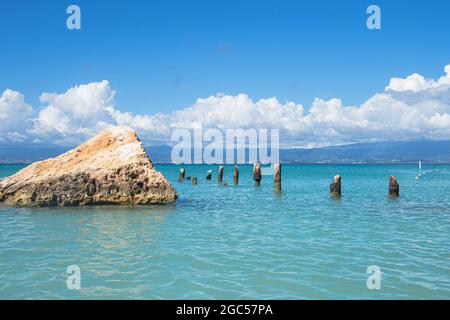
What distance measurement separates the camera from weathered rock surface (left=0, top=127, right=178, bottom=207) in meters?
24.6

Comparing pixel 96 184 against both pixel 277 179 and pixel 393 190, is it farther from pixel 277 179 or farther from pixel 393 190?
pixel 393 190

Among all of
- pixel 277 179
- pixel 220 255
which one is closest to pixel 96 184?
pixel 220 255

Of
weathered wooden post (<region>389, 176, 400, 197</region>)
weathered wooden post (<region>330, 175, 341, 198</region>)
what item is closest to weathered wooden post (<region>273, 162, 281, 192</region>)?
weathered wooden post (<region>330, 175, 341, 198</region>)

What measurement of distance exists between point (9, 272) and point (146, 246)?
429 centimetres

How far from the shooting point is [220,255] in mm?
12789

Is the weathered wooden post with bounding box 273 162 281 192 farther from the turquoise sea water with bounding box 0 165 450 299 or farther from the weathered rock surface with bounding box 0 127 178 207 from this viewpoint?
the turquoise sea water with bounding box 0 165 450 299

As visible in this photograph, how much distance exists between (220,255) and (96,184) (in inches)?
557

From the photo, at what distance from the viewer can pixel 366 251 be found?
1334 cm

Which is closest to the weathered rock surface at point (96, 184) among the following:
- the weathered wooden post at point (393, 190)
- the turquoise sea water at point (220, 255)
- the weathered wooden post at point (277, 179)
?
the turquoise sea water at point (220, 255)

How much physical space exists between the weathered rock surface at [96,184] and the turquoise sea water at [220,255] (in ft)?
8.32

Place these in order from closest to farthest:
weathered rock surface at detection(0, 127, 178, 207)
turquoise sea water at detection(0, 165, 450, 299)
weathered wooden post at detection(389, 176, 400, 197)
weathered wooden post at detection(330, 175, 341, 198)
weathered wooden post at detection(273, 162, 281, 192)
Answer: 1. turquoise sea water at detection(0, 165, 450, 299)
2. weathered rock surface at detection(0, 127, 178, 207)
3. weathered wooden post at detection(330, 175, 341, 198)
4. weathered wooden post at detection(389, 176, 400, 197)
5. weathered wooden post at detection(273, 162, 281, 192)

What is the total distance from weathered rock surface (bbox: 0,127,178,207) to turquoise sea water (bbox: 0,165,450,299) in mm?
2536
